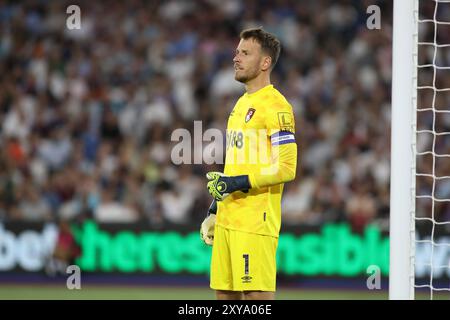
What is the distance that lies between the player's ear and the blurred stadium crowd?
556 centimetres

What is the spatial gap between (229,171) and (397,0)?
158 centimetres

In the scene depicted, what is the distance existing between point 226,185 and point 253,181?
0.59 ft

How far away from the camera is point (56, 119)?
13.2 m

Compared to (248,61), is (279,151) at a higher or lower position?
lower

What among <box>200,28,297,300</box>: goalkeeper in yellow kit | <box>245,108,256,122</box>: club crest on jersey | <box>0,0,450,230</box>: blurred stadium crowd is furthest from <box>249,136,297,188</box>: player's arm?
<box>0,0,450,230</box>: blurred stadium crowd

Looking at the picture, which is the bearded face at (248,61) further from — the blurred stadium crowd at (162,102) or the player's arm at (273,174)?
the blurred stadium crowd at (162,102)

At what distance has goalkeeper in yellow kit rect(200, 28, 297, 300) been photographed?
575 cm

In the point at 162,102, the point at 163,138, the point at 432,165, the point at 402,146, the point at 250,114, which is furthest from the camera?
the point at 162,102

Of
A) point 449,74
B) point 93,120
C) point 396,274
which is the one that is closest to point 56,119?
point 93,120

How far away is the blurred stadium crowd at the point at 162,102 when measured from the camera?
1220cm

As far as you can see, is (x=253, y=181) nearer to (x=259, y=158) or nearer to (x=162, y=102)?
(x=259, y=158)

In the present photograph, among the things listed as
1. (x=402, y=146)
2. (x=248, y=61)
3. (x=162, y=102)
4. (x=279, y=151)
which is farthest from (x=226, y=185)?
(x=162, y=102)

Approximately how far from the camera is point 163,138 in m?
13.0
